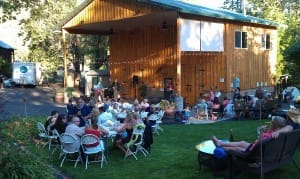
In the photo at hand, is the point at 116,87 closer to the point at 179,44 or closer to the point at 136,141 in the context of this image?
the point at 179,44

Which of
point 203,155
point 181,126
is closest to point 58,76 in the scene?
point 181,126

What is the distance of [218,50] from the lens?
23.3 meters

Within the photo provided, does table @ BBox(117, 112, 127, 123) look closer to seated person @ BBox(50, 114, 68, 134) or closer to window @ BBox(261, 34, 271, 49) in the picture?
seated person @ BBox(50, 114, 68, 134)

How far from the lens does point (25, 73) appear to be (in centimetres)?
3241

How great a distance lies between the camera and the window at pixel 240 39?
25500mm

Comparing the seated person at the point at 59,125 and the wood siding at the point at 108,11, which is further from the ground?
the wood siding at the point at 108,11

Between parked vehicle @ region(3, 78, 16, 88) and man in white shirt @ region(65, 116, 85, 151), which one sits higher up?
parked vehicle @ region(3, 78, 16, 88)

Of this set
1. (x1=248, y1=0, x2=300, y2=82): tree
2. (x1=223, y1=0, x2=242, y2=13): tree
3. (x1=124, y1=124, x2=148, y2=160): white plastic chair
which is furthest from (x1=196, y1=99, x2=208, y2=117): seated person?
(x1=223, y1=0, x2=242, y2=13): tree

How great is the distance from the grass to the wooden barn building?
24.1ft

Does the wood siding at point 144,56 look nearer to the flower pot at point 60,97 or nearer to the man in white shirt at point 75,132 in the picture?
→ the flower pot at point 60,97

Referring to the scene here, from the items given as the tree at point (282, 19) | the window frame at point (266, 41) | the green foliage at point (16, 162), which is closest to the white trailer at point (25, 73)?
the window frame at point (266, 41)

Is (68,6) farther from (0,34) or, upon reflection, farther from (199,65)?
(0,34)

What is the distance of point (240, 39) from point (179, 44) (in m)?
7.36

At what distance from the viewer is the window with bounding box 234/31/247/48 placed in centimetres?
2550
